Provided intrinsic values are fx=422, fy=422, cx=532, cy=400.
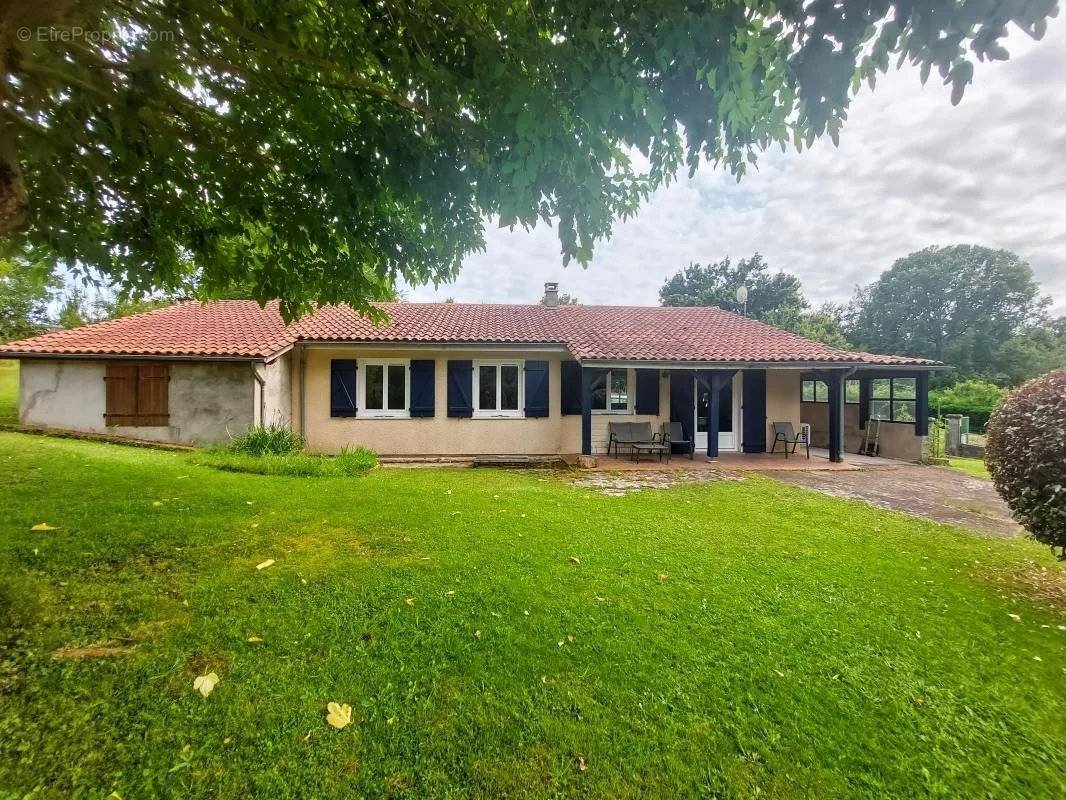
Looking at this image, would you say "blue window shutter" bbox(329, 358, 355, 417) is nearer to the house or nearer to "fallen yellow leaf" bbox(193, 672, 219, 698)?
the house

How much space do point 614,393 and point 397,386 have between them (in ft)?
19.3

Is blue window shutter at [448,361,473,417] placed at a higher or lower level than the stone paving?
higher

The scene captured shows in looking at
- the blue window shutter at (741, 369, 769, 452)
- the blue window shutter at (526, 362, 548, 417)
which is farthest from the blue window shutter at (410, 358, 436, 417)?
the blue window shutter at (741, 369, 769, 452)

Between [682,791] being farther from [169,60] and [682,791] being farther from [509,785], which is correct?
[169,60]

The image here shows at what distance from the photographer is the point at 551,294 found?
15.3 metres

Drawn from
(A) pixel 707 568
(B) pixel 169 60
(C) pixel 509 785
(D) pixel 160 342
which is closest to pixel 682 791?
(C) pixel 509 785

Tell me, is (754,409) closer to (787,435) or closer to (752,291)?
(787,435)

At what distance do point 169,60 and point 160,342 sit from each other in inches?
380

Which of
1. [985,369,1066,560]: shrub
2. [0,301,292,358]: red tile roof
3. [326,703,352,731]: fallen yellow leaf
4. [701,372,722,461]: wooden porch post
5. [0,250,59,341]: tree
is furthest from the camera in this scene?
[0,250,59,341]: tree

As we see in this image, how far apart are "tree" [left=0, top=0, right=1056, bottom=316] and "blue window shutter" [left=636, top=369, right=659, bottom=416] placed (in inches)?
294

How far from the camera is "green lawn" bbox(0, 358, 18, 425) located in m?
11.2

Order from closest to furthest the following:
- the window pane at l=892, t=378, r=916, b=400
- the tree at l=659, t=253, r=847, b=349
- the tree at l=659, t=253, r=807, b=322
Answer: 1. the window pane at l=892, t=378, r=916, b=400
2. the tree at l=659, t=253, r=847, b=349
3. the tree at l=659, t=253, r=807, b=322

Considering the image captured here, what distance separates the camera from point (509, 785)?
6.06 feet

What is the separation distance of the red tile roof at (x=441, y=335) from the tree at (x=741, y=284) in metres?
24.7
